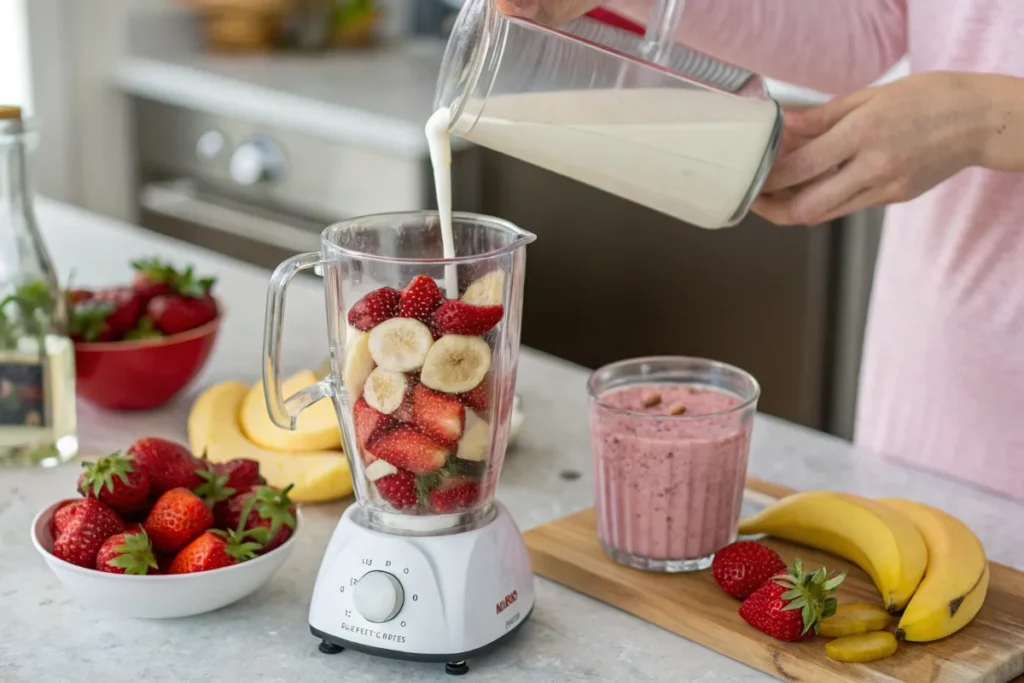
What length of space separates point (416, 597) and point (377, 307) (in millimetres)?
190

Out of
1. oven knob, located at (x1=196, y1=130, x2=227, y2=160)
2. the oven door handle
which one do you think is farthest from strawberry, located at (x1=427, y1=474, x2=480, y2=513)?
oven knob, located at (x1=196, y1=130, x2=227, y2=160)

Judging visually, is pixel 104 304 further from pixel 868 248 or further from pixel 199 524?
pixel 868 248

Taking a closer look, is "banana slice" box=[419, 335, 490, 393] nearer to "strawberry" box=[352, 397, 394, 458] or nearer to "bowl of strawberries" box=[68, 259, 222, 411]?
"strawberry" box=[352, 397, 394, 458]

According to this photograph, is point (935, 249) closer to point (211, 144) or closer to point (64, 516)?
point (64, 516)

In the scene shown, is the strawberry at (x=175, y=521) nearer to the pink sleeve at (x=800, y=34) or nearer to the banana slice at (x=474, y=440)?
the banana slice at (x=474, y=440)

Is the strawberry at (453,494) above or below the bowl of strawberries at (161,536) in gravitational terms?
above

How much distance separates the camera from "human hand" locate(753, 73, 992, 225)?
107 cm

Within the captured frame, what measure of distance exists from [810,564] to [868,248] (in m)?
1.17

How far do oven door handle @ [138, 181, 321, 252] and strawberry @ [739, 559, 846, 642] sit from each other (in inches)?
64.8

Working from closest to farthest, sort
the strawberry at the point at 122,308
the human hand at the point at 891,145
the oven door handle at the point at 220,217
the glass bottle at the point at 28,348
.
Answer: the human hand at the point at 891,145 < the glass bottle at the point at 28,348 < the strawberry at the point at 122,308 < the oven door handle at the point at 220,217

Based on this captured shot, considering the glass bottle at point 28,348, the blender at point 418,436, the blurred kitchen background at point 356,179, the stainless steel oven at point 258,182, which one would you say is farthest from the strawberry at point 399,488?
the stainless steel oven at point 258,182

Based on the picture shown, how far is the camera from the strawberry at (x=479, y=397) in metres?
0.89

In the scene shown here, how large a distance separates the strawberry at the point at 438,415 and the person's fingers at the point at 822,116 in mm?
434

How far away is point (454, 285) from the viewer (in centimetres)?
88
